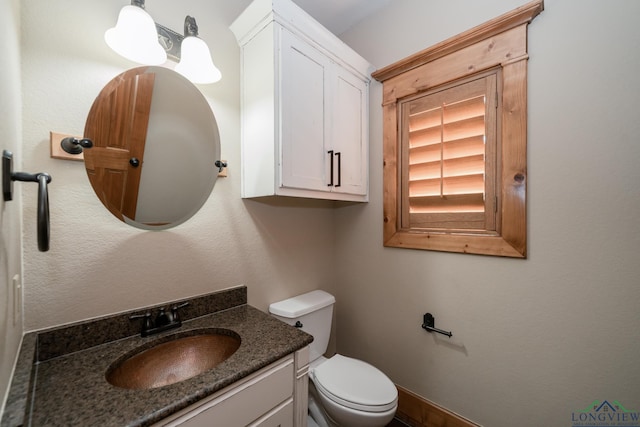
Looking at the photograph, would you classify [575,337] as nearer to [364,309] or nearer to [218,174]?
[364,309]

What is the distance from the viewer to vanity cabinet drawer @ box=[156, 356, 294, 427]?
708mm

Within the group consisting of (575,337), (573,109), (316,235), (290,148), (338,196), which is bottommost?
(575,337)

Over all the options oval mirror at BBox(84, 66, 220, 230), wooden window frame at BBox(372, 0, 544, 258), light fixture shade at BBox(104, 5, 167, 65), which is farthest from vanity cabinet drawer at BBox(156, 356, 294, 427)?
light fixture shade at BBox(104, 5, 167, 65)

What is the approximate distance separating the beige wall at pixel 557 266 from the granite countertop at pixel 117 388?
0.92 m

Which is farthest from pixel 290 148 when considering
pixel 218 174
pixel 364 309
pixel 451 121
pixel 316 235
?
pixel 364 309

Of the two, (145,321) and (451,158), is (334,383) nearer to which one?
(145,321)

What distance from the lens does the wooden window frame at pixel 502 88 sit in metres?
1.14

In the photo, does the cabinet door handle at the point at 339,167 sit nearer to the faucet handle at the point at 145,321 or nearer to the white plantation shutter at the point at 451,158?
the white plantation shutter at the point at 451,158

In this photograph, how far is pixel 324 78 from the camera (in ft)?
4.49

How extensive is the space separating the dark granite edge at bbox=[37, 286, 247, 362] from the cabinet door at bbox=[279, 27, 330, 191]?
0.73 metres

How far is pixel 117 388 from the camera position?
0.71m

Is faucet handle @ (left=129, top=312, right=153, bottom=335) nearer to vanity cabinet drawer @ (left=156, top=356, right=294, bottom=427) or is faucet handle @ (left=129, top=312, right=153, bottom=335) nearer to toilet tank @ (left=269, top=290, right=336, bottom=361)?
vanity cabinet drawer @ (left=156, top=356, right=294, bottom=427)

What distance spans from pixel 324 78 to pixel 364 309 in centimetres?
151

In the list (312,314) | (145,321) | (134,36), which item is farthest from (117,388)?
(134,36)
